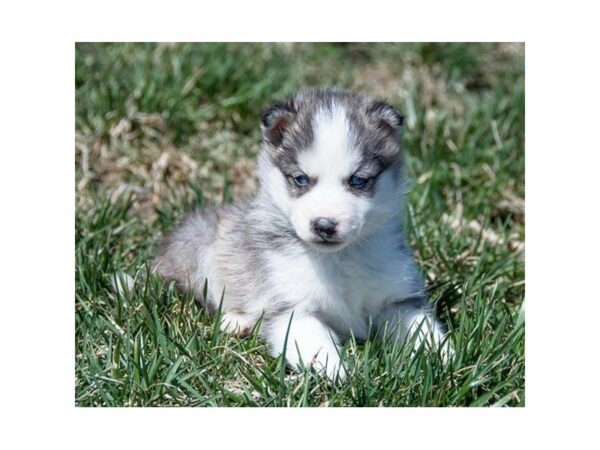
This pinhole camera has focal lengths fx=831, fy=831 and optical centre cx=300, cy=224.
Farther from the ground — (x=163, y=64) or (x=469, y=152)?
(x=163, y=64)

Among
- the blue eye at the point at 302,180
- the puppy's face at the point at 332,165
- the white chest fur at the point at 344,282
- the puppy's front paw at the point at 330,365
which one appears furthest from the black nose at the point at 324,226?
the puppy's front paw at the point at 330,365

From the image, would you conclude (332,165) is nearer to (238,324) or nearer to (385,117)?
(385,117)

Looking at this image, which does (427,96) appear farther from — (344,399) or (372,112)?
(344,399)

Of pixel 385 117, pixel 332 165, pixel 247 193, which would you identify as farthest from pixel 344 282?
pixel 247 193

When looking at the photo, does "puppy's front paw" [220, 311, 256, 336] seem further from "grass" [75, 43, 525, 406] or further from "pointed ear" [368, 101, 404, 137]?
"pointed ear" [368, 101, 404, 137]

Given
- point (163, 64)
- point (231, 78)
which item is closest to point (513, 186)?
point (231, 78)

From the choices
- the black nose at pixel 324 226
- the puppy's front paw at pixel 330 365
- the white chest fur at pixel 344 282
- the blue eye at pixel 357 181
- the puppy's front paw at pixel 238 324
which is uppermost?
the blue eye at pixel 357 181

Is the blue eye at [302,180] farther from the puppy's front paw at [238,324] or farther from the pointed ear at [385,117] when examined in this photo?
the puppy's front paw at [238,324]

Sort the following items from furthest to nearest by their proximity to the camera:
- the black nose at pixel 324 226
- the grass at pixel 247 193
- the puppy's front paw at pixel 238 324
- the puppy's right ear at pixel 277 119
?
the puppy's front paw at pixel 238 324 < the puppy's right ear at pixel 277 119 < the grass at pixel 247 193 < the black nose at pixel 324 226
